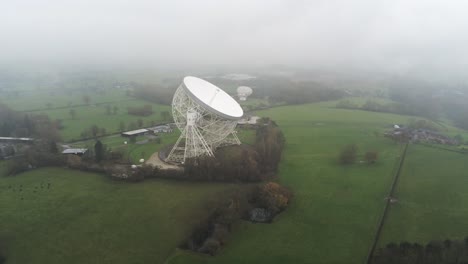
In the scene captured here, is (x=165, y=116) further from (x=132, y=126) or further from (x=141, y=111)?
(x=132, y=126)

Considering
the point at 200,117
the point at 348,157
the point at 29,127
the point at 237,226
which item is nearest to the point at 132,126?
the point at 29,127

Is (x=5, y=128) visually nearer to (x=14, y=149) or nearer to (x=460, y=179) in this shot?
(x=14, y=149)

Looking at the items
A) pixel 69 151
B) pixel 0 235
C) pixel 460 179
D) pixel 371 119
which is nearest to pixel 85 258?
pixel 0 235

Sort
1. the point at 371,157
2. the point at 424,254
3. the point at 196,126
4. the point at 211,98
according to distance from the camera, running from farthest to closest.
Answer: the point at 371,157 → the point at 211,98 → the point at 196,126 → the point at 424,254

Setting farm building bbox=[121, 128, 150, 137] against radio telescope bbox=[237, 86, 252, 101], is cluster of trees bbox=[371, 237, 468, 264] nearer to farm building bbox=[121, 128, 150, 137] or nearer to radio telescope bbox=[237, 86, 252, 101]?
farm building bbox=[121, 128, 150, 137]

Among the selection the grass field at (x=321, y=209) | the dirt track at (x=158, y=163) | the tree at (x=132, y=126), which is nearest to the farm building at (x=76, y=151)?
the dirt track at (x=158, y=163)

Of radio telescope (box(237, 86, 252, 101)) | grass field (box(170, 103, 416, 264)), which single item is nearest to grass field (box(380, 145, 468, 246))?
grass field (box(170, 103, 416, 264))
